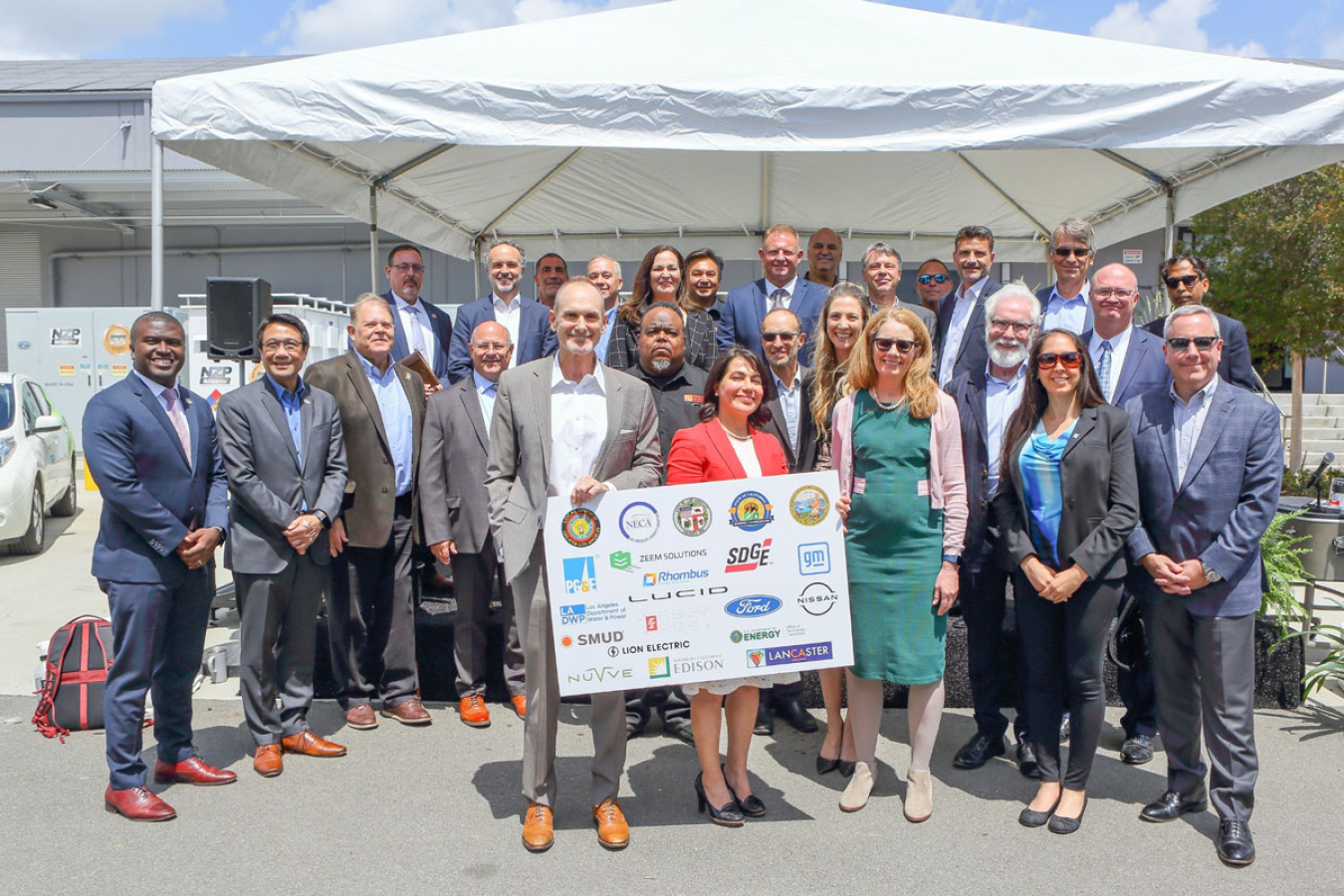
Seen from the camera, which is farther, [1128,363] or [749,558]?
[1128,363]

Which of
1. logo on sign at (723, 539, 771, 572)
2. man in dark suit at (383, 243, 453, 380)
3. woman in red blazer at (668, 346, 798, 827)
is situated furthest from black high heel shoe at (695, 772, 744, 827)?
man in dark suit at (383, 243, 453, 380)

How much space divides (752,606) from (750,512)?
359mm

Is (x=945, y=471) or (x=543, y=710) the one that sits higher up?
(x=945, y=471)

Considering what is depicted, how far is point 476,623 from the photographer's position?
504cm

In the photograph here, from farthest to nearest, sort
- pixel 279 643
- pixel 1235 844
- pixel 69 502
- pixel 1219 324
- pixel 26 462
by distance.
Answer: pixel 69 502, pixel 26 462, pixel 1219 324, pixel 279 643, pixel 1235 844

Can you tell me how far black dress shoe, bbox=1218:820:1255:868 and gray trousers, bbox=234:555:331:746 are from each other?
12.6 feet

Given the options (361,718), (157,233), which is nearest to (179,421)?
(361,718)

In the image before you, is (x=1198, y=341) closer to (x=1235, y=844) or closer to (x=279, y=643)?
(x=1235, y=844)

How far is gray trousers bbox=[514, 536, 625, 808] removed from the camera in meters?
3.68

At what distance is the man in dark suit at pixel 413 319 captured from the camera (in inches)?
236

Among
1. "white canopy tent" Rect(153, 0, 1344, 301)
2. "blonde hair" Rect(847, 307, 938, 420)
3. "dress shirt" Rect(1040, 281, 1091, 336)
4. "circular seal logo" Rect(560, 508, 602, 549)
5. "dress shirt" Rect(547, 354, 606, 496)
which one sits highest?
"white canopy tent" Rect(153, 0, 1344, 301)

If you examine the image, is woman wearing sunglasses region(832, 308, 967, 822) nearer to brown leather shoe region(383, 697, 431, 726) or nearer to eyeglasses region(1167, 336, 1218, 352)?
eyeglasses region(1167, 336, 1218, 352)

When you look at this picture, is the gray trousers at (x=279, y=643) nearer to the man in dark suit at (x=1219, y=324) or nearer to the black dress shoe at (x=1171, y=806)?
the black dress shoe at (x=1171, y=806)

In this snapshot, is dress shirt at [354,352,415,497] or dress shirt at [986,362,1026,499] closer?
dress shirt at [986,362,1026,499]
